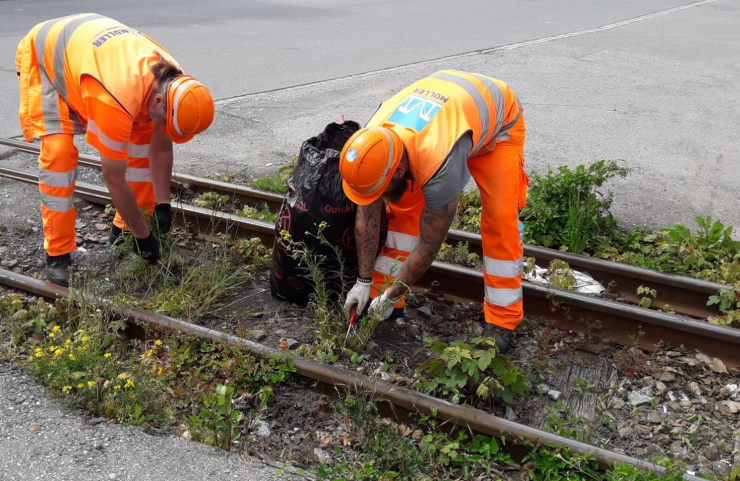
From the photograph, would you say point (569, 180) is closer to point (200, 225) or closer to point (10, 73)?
point (200, 225)

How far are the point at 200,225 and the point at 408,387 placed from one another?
2.40 metres

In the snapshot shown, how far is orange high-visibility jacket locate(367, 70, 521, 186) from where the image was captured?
346 centimetres

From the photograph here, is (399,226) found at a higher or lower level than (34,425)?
higher

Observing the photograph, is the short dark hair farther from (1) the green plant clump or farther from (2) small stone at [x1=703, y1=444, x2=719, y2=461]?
(2) small stone at [x1=703, y1=444, x2=719, y2=461]

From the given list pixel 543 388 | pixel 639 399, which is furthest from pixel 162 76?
pixel 639 399

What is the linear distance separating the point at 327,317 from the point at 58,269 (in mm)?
1820

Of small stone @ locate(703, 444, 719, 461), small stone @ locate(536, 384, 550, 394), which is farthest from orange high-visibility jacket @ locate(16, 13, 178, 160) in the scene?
small stone @ locate(703, 444, 719, 461)

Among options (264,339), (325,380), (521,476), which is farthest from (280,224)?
(521,476)

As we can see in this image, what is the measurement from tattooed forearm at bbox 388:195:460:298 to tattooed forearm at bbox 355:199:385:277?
200mm

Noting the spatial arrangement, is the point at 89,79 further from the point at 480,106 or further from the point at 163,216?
the point at 480,106

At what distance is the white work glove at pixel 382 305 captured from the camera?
13.0 feet

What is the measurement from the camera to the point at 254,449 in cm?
339

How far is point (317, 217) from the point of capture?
4.09 metres

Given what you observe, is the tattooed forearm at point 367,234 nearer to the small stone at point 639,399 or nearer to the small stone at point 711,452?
the small stone at point 639,399
